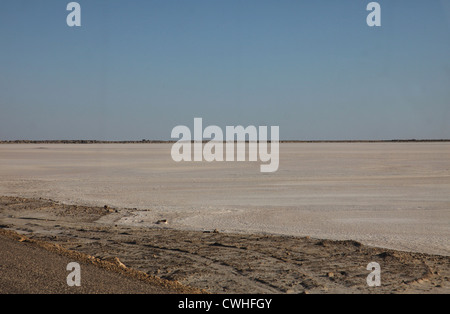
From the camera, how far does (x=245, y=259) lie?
9156mm

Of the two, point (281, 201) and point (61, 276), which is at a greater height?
point (61, 276)

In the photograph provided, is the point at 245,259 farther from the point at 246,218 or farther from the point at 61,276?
the point at 246,218

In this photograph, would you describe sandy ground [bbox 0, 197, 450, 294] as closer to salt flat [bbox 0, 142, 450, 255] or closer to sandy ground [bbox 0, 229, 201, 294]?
sandy ground [bbox 0, 229, 201, 294]

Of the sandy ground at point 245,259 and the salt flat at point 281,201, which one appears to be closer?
the sandy ground at point 245,259

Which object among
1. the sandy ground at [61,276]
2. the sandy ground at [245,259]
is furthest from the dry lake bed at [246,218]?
the sandy ground at [61,276]

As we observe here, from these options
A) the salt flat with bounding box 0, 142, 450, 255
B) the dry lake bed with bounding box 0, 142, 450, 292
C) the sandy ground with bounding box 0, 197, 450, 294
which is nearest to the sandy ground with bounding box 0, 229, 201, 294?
the sandy ground with bounding box 0, 197, 450, 294

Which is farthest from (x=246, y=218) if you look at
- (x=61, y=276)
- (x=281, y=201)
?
(x=61, y=276)

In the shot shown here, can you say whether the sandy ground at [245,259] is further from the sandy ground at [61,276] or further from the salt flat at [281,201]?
the salt flat at [281,201]

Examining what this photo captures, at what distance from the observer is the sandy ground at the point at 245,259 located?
302 inches

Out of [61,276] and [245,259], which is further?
[245,259]

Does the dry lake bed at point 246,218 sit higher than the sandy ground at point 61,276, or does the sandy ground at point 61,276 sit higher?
the sandy ground at point 61,276

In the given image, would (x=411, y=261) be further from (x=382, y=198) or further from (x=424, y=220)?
(x=382, y=198)

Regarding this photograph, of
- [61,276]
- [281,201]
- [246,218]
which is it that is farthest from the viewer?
[281,201]

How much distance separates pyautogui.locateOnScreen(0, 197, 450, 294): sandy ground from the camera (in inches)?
302
